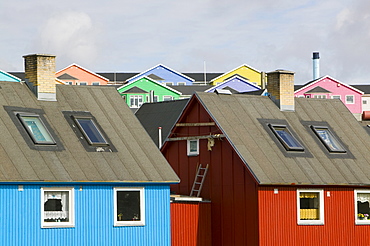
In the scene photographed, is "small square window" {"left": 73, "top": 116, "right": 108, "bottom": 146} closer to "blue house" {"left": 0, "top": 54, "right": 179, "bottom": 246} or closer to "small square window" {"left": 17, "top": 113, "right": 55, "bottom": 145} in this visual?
"blue house" {"left": 0, "top": 54, "right": 179, "bottom": 246}

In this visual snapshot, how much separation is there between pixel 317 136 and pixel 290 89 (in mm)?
2716

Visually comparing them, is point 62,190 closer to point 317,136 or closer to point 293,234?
point 293,234

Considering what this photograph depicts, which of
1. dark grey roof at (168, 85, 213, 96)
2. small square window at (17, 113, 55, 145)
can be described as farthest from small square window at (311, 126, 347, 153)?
dark grey roof at (168, 85, 213, 96)

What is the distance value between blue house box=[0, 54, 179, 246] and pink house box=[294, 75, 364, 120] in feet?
252

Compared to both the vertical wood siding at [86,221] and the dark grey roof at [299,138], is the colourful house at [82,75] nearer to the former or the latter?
the dark grey roof at [299,138]

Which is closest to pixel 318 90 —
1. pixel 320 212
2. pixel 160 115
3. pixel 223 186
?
pixel 160 115

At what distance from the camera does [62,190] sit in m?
28.9

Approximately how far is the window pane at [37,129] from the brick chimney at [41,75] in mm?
1595

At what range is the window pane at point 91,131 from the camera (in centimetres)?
3091


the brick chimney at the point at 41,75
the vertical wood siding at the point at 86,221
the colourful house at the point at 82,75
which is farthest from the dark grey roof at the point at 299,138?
the colourful house at the point at 82,75

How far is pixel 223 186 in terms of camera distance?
35156mm

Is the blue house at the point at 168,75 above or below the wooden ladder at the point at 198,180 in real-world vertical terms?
above

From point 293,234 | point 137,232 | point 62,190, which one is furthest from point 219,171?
point 62,190

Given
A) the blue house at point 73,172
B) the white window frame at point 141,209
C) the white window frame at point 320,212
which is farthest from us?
the white window frame at point 320,212
